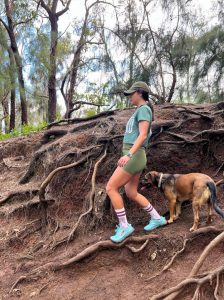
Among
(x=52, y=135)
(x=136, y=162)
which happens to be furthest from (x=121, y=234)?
(x=52, y=135)

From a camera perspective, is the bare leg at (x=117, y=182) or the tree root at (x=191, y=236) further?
the bare leg at (x=117, y=182)

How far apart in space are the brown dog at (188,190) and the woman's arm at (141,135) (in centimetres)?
92

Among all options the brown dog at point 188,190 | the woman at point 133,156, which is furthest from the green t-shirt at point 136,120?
the brown dog at point 188,190

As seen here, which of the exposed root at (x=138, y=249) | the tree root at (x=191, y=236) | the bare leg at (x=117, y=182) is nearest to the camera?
the tree root at (x=191, y=236)

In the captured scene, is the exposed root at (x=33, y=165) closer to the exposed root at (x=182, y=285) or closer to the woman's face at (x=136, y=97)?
the woman's face at (x=136, y=97)

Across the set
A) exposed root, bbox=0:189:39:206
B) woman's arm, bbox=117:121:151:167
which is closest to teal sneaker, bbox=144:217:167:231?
woman's arm, bbox=117:121:151:167

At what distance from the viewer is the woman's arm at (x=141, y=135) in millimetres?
4906

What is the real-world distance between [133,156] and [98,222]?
1.64 m

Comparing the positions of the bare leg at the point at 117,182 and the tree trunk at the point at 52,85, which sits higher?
the tree trunk at the point at 52,85

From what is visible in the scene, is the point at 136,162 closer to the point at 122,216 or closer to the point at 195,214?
the point at 122,216

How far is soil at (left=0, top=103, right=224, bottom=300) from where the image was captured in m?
4.98

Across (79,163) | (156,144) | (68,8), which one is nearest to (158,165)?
(156,144)

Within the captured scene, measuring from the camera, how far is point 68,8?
57.7 feet

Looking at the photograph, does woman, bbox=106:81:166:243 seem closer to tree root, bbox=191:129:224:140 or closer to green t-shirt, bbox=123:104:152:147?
green t-shirt, bbox=123:104:152:147
